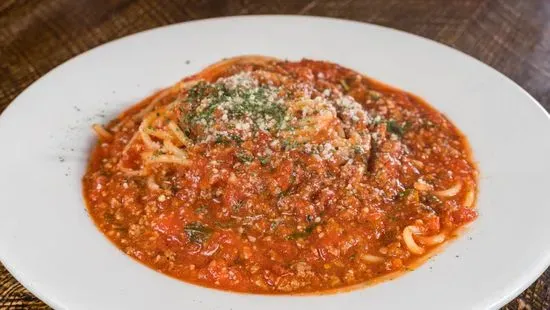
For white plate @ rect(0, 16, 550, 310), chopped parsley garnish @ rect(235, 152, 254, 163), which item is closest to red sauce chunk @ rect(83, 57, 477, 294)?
chopped parsley garnish @ rect(235, 152, 254, 163)

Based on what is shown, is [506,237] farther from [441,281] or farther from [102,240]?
[102,240]

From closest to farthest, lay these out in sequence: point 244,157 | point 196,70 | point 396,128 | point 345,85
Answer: point 244,157
point 396,128
point 345,85
point 196,70

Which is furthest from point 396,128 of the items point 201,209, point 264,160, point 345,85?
point 201,209

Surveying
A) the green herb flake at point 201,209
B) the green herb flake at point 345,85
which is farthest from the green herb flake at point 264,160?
the green herb flake at point 345,85

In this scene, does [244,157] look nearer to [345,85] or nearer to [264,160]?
[264,160]

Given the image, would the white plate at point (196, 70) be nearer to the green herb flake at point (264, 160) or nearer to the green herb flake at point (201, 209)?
the green herb flake at point (201, 209)

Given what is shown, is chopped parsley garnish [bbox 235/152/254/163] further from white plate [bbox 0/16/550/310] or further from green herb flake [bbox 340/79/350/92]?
green herb flake [bbox 340/79/350/92]

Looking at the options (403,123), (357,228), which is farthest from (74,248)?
(403,123)
